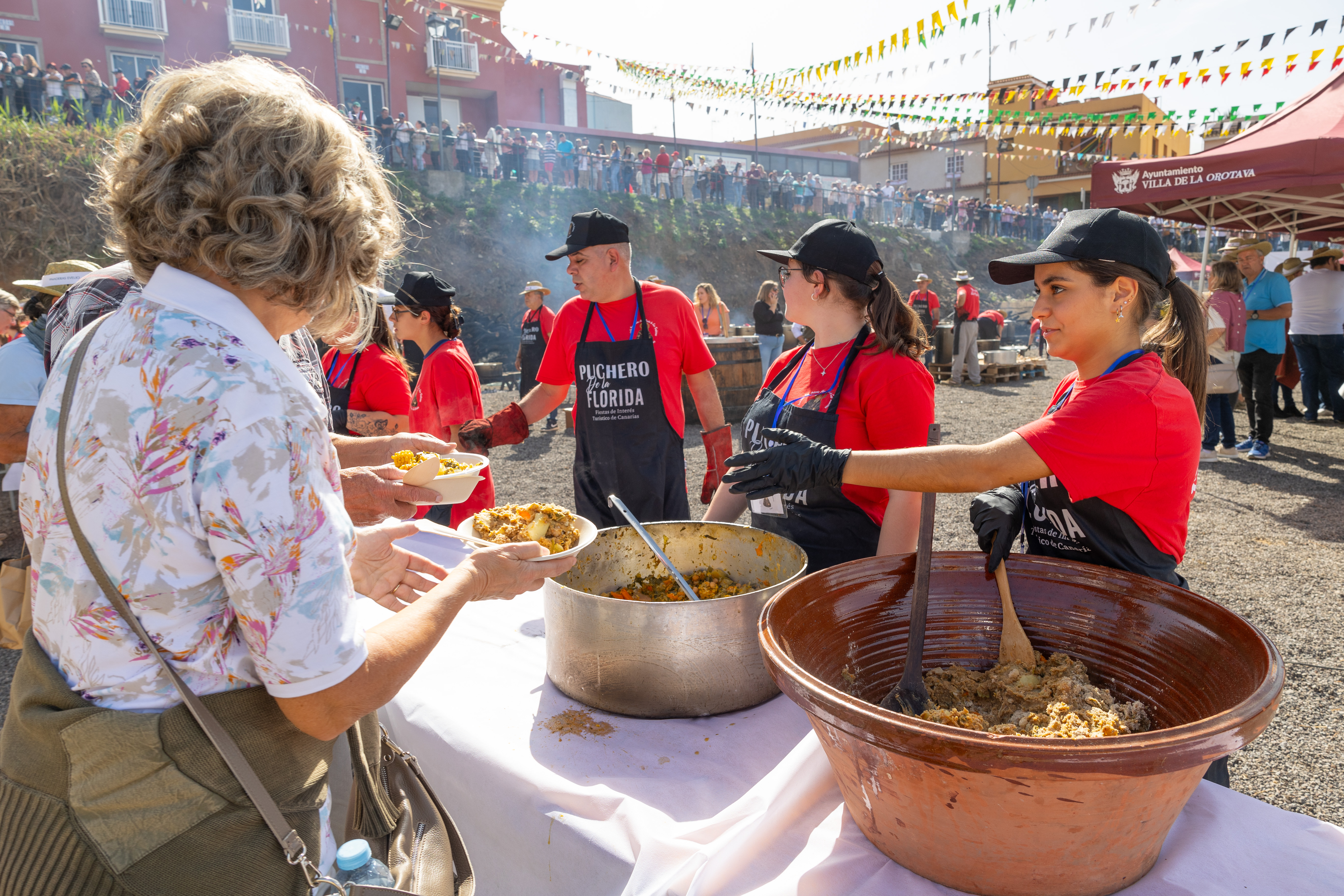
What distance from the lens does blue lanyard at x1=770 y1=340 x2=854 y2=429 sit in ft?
7.36

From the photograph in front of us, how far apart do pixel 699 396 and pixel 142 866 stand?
2.84 m

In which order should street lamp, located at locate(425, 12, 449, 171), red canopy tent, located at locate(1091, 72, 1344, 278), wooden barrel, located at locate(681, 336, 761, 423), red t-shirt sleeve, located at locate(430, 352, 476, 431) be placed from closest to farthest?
red t-shirt sleeve, located at locate(430, 352, 476, 431) < red canopy tent, located at locate(1091, 72, 1344, 278) < wooden barrel, located at locate(681, 336, 761, 423) < street lamp, located at locate(425, 12, 449, 171)

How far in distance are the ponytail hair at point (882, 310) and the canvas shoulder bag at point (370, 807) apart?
1608mm

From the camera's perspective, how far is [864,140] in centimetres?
4344

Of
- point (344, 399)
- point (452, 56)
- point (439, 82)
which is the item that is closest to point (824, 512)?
point (344, 399)

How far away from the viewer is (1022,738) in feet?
3.03

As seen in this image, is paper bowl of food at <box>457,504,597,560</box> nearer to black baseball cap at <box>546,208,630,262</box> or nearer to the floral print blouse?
the floral print blouse

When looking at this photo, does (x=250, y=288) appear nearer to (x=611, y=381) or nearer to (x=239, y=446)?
(x=239, y=446)

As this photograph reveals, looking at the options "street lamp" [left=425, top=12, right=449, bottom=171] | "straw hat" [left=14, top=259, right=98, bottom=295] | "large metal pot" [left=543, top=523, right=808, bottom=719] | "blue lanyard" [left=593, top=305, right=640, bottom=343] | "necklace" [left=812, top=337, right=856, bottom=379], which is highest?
"street lamp" [left=425, top=12, right=449, bottom=171]

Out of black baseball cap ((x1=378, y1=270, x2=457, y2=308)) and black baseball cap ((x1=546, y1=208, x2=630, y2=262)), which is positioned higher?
black baseball cap ((x1=546, y1=208, x2=630, y2=262))

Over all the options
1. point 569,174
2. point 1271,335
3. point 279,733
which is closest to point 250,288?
point 279,733

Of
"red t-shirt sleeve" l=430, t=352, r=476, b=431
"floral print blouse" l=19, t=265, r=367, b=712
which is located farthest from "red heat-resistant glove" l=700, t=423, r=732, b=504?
"floral print blouse" l=19, t=265, r=367, b=712

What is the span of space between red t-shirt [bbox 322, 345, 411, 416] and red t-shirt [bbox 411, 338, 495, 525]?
0.15 metres

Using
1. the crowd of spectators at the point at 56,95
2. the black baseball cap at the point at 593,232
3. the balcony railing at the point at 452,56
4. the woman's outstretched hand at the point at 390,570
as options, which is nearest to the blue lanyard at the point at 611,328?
the black baseball cap at the point at 593,232
